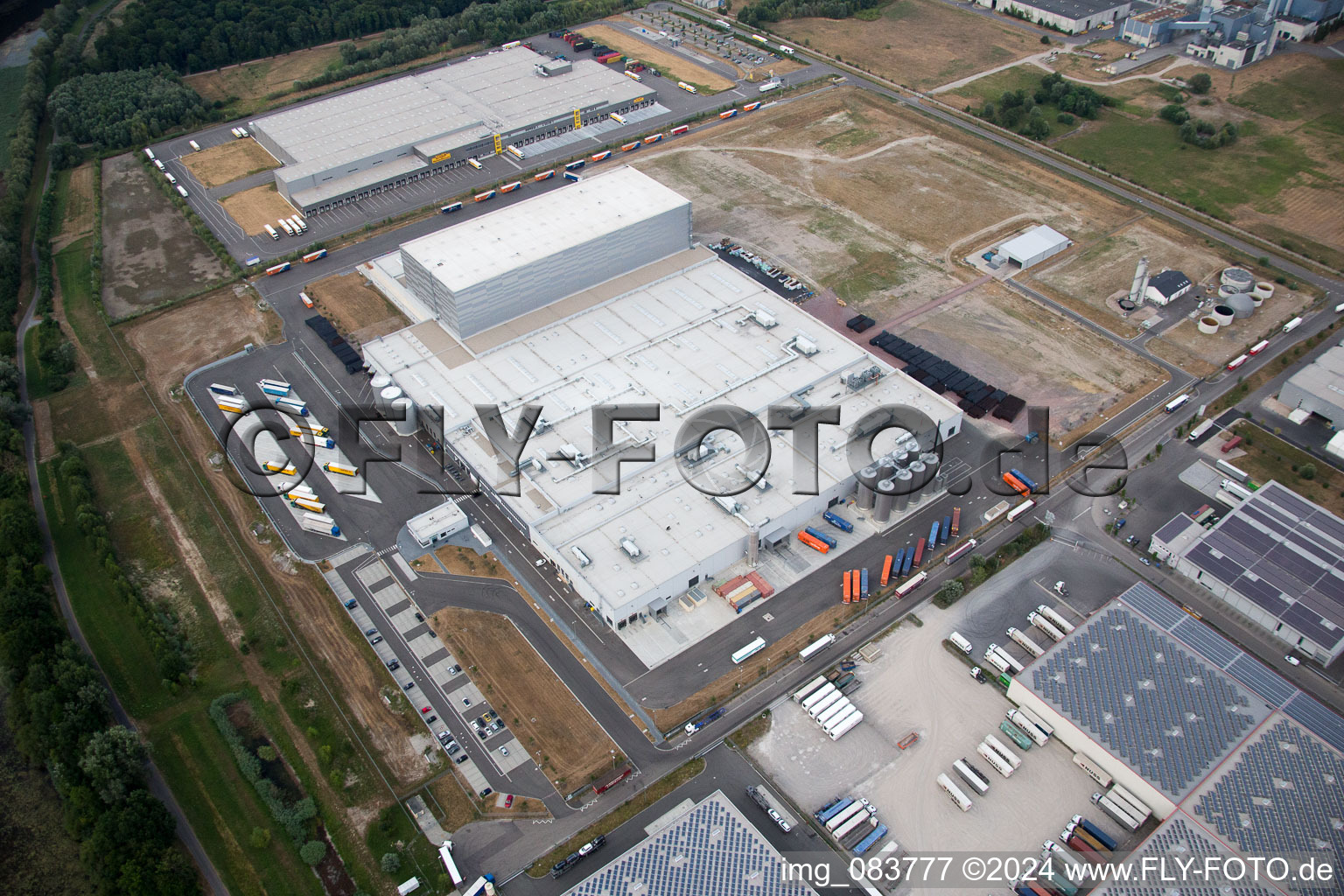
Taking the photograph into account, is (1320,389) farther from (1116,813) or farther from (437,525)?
(437,525)

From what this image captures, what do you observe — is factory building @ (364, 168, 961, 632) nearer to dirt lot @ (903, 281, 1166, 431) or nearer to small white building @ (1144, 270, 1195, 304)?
dirt lot @ (903, 281, 1166, 431)

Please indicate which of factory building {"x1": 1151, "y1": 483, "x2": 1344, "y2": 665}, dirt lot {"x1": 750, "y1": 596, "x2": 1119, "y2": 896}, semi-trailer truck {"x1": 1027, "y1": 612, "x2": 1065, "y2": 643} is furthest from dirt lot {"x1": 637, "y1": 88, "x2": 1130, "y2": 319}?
dirt lot {"x1": 750, "y1": 596, "x2": 1119, "y2": 896}

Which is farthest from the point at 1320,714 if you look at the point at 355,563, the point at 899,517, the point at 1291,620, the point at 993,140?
the point at 993,140

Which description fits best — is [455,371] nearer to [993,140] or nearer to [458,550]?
[458,550]

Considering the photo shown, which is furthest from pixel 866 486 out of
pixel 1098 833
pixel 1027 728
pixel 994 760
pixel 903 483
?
pixel 1098 833

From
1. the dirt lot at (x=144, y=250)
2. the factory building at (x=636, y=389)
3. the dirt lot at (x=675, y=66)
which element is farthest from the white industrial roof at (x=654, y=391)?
the dirt lot at (x=675, y=66)

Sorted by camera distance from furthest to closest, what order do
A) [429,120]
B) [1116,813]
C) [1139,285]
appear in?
[429,120], [1139,285], [1116,813]

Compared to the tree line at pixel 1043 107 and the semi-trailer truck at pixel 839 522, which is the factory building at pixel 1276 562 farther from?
the tree line at pixel 1043 107
